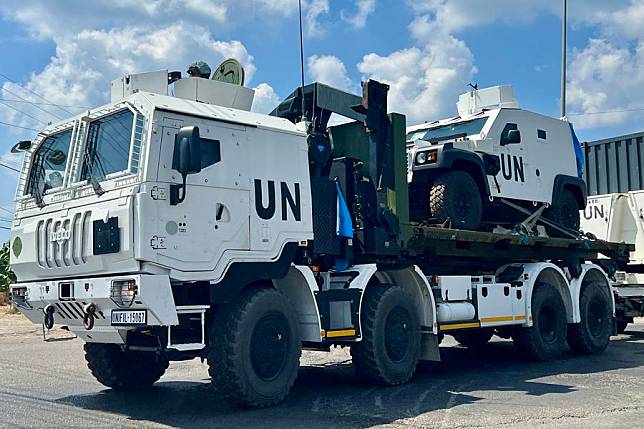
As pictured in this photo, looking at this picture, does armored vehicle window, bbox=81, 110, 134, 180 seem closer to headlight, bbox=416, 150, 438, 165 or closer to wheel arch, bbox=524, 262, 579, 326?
headlight, bbox=416, 150, 438, 165

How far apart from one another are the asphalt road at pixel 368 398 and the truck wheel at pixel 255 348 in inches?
9.4

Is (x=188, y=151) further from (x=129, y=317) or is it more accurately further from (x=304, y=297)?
(x=304, y=297)

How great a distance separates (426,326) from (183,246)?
3.78 metres

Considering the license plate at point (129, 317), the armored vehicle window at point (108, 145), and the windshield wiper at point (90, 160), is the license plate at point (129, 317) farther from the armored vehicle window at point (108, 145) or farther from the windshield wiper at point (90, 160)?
the armored vehicle window at point (108, 145)

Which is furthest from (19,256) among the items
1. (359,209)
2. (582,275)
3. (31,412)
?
(582,275)

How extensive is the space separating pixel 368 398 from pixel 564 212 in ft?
19.5

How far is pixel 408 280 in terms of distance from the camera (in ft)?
32.0

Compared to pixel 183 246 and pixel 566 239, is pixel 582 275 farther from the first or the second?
pixel 183 246

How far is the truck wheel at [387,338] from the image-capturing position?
8781 millimetres

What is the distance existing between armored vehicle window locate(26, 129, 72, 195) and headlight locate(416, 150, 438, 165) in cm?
463

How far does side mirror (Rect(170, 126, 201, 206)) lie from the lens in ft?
22.6

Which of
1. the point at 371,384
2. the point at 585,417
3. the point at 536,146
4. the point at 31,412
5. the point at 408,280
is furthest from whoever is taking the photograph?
the point at 536,146

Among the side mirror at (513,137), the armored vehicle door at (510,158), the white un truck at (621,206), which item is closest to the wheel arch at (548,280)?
the armored vehicle door at (510,158)

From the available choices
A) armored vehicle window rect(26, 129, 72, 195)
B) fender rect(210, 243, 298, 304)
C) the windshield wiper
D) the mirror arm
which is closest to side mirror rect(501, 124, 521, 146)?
fender rect(210, 243, 298, 304)
